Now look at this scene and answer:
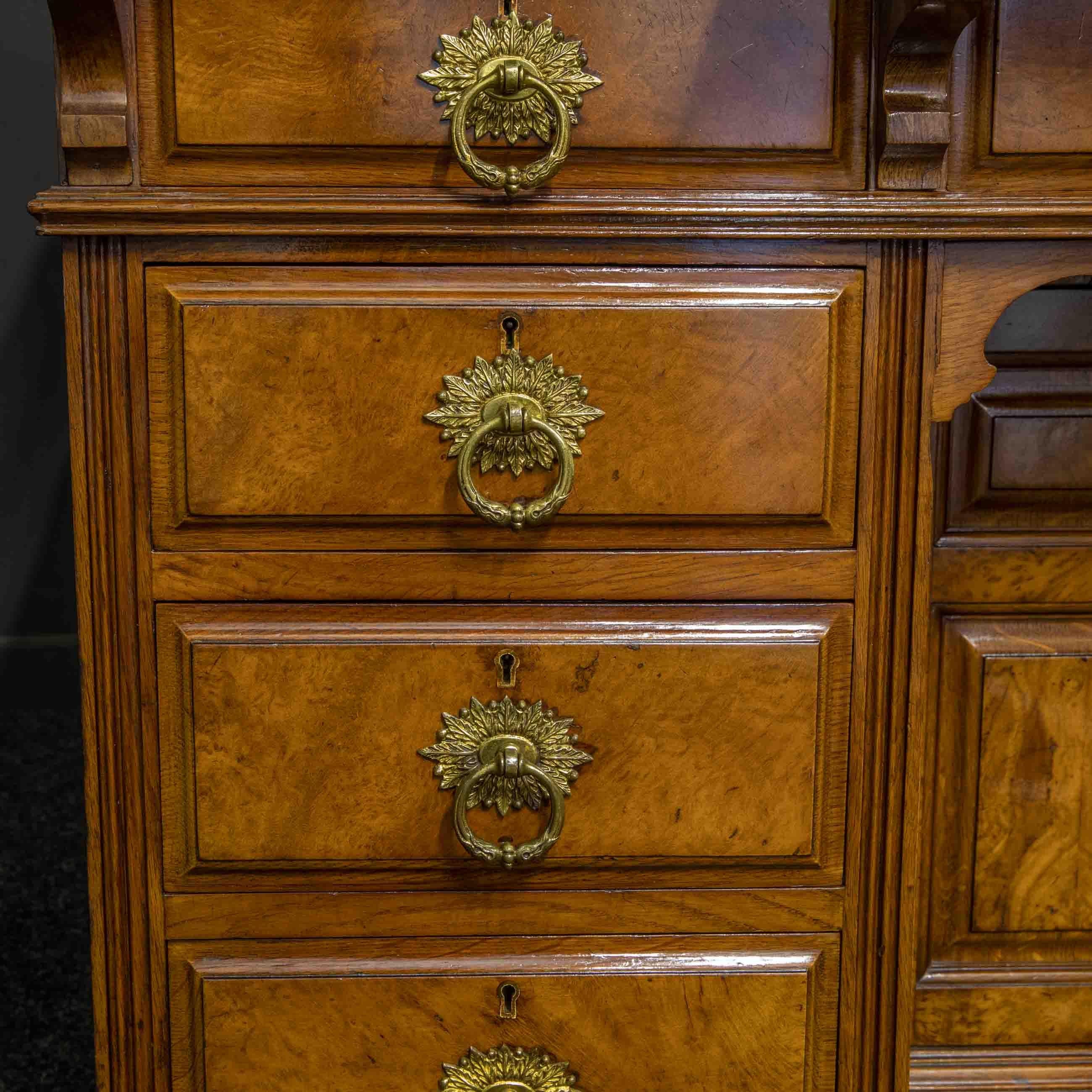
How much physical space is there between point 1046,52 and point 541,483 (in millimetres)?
356

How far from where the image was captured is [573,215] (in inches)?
24.5

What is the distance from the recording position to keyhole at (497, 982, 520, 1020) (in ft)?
2.23

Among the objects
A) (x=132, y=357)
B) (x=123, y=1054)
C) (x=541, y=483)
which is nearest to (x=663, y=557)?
(x=541, y=483)

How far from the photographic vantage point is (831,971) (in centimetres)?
69

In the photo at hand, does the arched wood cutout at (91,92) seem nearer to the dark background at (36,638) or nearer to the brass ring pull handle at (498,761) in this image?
the brass ring pull handle at (498,761)

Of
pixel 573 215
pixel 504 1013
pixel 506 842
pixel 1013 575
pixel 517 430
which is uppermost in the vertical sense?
pixel 573 215

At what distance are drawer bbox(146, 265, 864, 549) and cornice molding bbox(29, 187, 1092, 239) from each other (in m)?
0.02

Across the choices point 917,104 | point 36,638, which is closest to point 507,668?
point 917,104

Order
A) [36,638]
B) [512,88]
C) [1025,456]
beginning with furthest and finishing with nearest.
A: [36,638]
[1025,456]
[512,88]

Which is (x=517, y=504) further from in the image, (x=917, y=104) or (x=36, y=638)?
(x=36, y=638)

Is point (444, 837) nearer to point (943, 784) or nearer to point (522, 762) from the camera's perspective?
point (522, 762)

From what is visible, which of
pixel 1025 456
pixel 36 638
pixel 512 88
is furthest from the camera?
pixel 36 638

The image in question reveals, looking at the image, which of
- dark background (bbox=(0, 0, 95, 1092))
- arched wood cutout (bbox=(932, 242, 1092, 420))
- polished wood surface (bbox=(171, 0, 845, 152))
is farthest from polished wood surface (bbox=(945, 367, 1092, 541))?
dark background (bbox=(0, 0, 95, 1092))

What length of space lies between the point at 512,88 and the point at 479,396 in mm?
158
